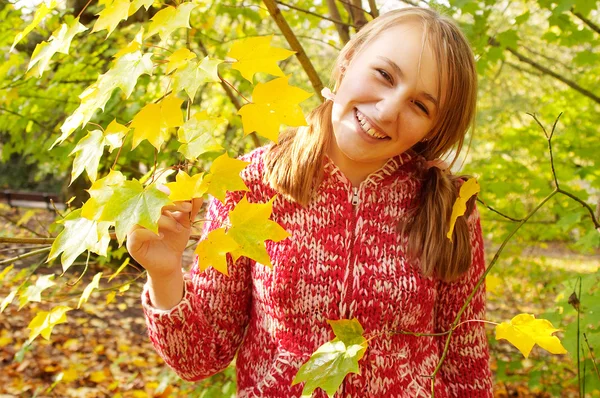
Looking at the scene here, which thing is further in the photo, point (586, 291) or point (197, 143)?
point (586, 291)

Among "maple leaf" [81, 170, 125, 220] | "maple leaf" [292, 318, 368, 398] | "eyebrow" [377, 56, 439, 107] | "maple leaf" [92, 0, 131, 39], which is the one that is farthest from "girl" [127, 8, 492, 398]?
"maple leaf" [92, 0, 131, 39]

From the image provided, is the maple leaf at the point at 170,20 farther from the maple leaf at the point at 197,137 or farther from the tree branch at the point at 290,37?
the tree branch at the point at 290,37

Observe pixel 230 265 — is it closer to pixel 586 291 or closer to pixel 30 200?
pixel 586 291

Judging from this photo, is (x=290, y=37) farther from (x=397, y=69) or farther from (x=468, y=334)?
(x=468, y=334)

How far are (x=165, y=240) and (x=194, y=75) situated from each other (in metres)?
0.41

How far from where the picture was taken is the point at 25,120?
254cm

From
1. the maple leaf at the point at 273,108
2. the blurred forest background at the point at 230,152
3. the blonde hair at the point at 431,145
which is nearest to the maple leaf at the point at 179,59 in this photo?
the maple leaf at the point at 273,108

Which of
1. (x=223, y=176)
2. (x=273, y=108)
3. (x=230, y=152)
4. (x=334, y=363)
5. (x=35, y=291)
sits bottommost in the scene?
(x=230, y=152)

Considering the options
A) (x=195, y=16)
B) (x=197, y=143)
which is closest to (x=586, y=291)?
(x=197, y=143)

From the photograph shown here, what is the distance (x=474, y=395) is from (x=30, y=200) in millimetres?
9573

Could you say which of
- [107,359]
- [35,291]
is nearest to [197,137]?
[35,291]

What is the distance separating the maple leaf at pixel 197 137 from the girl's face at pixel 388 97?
35 cm

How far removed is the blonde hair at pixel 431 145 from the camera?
49.6 inches

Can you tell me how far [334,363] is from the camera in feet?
3.35
